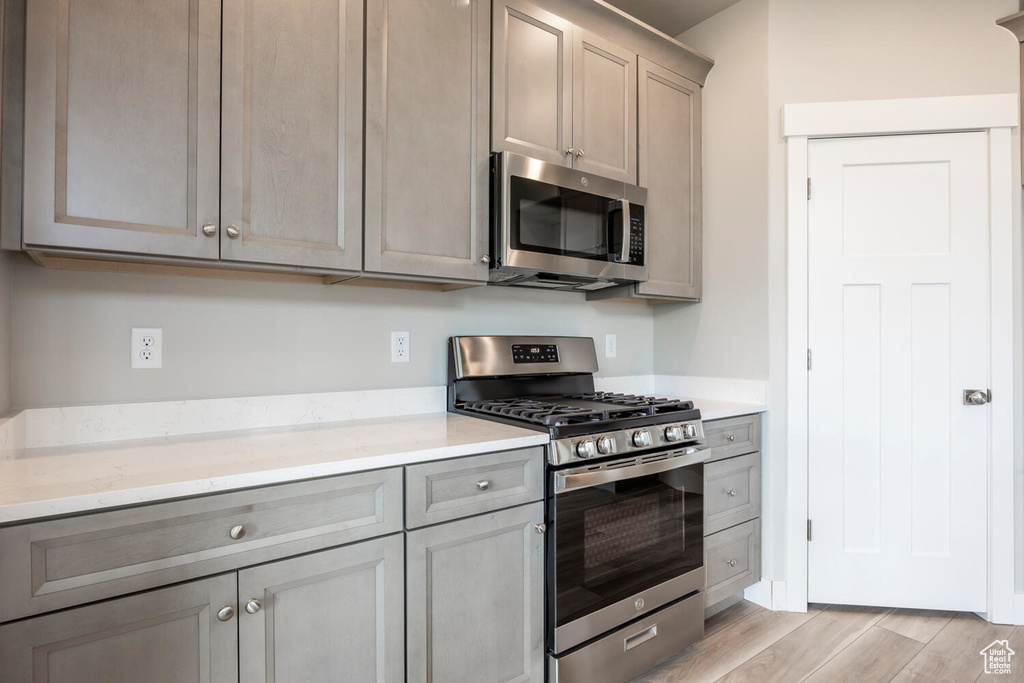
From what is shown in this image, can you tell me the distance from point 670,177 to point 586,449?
1.51m

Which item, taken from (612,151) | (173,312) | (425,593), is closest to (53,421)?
(173,312)

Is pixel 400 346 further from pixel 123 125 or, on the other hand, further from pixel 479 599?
pixel 123 125

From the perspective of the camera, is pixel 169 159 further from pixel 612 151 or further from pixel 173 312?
pixel 612 151

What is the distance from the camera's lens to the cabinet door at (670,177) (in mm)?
2416

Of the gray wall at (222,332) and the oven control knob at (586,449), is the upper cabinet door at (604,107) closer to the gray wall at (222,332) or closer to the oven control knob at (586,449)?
the gray wall at (222,332)

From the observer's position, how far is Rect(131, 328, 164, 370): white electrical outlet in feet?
4.98

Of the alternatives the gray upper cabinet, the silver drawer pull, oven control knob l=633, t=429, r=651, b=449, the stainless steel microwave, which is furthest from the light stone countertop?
the gray upper cabinet

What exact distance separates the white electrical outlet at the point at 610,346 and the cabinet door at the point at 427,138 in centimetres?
106

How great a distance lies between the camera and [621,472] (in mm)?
1717

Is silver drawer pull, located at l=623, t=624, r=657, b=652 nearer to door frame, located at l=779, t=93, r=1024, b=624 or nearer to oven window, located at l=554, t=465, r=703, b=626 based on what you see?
oven window, located at l=554, t=465, r=703, b=626

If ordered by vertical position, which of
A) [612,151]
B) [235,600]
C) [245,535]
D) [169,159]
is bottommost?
[235,600]

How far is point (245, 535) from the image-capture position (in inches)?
43.6

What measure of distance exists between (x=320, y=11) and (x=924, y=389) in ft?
8.83

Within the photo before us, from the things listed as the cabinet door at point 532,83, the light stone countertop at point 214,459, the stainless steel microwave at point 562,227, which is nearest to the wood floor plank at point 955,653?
the light stone countertop at point 214,459
